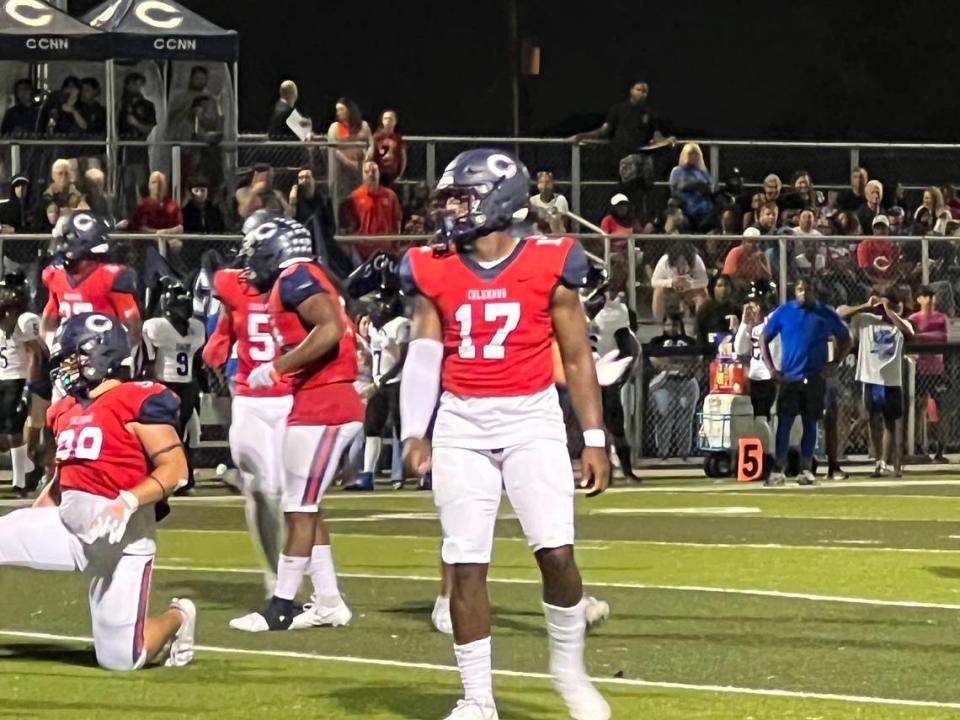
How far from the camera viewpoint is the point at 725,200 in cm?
2320

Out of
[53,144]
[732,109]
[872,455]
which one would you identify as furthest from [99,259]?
[732,109]

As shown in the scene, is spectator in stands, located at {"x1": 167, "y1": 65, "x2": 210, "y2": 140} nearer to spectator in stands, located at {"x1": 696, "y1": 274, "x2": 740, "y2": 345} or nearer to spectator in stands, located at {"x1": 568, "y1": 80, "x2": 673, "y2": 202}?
spectator in stands, located at {"x1": 568, "y1": 80, "x2": 673, "y2": 202}

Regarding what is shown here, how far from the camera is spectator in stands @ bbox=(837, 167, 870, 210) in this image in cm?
2383

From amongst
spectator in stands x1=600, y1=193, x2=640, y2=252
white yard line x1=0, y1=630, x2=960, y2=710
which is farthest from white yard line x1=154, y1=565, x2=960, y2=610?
spectator in stands x1=600, y1=193, x2=640, y2=252

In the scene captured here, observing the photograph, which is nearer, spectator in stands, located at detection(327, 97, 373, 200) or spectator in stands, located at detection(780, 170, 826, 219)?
spectator in stands, located at detection(327, 97, 373, 200)

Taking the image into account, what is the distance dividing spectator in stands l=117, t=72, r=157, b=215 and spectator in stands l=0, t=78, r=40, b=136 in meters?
0.73

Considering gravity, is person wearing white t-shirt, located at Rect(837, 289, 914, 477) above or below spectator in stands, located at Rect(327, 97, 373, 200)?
below

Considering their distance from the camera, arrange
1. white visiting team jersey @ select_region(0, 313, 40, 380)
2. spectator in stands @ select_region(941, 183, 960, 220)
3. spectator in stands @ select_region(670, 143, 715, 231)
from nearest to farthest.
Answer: white visiting team jersey @ select_region(0, 313, 40, 380) < spectator in stands @ select_region(670, 143, 715, 231) < spectator in stands @ select_region(941, 183, 960, 220)

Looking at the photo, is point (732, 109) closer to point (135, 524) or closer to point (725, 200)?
point (725, 200)

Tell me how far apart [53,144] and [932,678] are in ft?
42.9

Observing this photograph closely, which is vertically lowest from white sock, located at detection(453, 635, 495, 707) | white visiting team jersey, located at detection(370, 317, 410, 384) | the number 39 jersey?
white sock, located at detection(453, 635, 495, 707)

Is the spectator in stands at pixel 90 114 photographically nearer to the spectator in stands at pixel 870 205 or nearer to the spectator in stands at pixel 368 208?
the spectator in stands at pixel 368 208

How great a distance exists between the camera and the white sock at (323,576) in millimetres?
10133

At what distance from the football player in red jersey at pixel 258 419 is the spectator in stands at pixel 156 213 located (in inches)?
365
